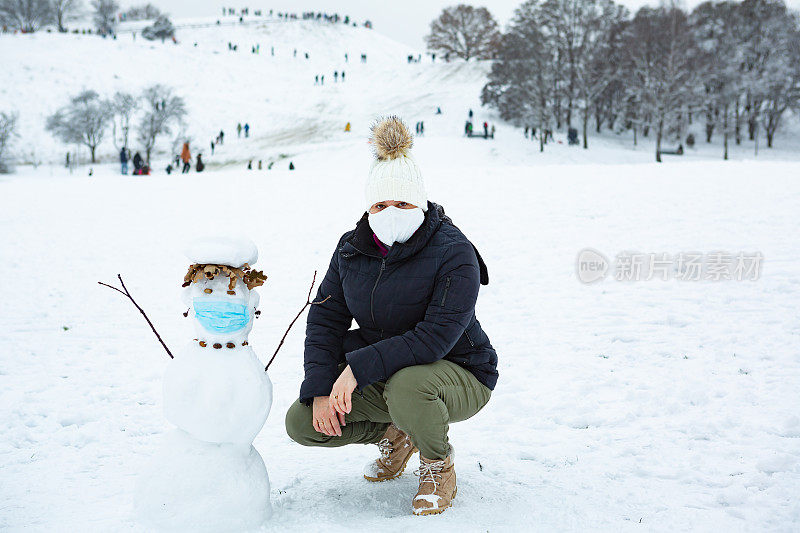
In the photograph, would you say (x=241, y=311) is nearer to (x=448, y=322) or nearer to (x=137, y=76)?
(x=448, y=322)

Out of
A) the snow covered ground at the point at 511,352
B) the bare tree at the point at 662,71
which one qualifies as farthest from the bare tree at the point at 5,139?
the bare tree at the point at 662,71

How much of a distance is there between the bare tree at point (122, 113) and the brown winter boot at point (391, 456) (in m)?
39.7

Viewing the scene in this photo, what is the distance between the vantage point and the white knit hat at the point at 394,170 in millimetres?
2578

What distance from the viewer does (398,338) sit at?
249 centimetres

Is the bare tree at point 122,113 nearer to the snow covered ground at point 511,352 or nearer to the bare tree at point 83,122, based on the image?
the bare tree at point 83,122

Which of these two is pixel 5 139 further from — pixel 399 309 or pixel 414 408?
pixel 414 408

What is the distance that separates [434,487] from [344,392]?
0.52m

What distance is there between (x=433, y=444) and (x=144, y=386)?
9.09 ft

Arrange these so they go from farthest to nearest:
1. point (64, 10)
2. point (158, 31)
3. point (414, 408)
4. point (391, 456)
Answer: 1. point (64, 10)
2. point (158, 31)
3. point (391, 456)
4. point (414, 408)

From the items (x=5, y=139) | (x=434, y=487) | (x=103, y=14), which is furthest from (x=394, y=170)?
(x=103, y=14)

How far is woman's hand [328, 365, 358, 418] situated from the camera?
2451mm

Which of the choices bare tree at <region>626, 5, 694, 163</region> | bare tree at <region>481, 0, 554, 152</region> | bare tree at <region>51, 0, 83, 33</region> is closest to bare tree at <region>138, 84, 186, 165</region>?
bare tree at <region>481, 0, 554, 152</region>

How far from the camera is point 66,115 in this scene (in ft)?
123

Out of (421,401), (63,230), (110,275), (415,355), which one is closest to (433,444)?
(421,401)
